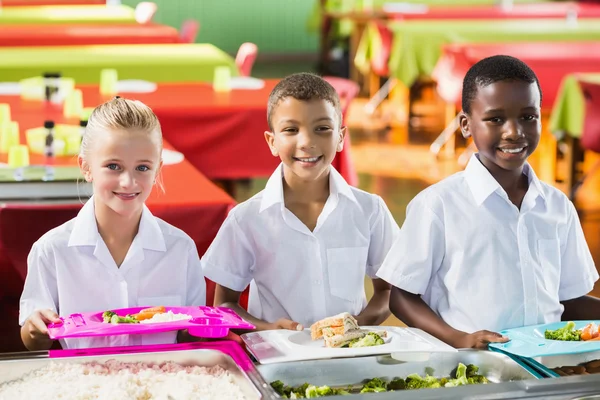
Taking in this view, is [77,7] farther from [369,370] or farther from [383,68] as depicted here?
[369,370]

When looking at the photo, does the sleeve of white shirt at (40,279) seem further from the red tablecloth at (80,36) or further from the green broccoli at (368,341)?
the red tablecloth at (80,36)

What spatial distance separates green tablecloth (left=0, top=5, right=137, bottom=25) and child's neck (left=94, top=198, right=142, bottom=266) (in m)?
6.01

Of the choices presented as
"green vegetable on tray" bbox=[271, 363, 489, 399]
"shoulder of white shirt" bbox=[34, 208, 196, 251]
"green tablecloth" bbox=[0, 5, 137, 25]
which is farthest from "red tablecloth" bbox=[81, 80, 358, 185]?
"green tablecloth" bbox=[0, 5, 137, 25]

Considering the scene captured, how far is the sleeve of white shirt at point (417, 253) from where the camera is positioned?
173 cm

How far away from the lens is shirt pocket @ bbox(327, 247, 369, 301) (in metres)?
1.87

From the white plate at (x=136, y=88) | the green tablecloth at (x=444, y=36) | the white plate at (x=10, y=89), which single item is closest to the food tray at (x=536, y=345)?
the white plate at (x=136, y=88)

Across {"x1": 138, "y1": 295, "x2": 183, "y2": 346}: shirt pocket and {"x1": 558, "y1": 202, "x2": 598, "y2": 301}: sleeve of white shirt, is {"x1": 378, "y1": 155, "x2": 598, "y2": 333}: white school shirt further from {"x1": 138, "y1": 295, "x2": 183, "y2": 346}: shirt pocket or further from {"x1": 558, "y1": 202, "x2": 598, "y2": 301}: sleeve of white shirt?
{"x1": 138, "y1": 295, "x2": 183, "y2": 346}: shirt pocket

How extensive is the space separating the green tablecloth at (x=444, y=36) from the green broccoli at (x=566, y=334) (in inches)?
209

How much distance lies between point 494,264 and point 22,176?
137 centimetres

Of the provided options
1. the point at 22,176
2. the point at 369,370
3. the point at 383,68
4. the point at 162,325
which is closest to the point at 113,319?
the point at 162,325

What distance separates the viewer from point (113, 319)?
149cm

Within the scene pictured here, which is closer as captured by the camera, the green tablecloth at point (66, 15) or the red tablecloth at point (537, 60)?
the red tablecloth at point (537, 60)

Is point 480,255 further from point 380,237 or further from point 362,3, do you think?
point 362,3

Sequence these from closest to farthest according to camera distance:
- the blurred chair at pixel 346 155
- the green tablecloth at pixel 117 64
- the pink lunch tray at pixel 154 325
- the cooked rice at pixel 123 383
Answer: the cooked rice at pixel 123 383, the pink lunch tray at pixel 154 325, the blurred chair at pixel 346 155, the green tablecloth at pixel 117 64
